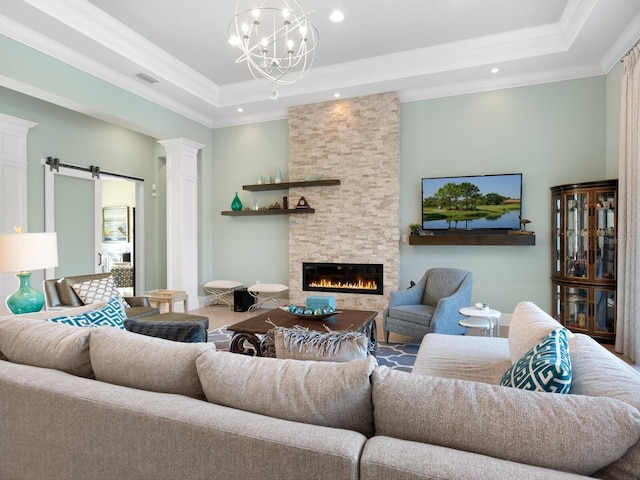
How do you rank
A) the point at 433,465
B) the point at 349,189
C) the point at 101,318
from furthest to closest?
the point at 349,189, the point at 101,318, the point at 433,465

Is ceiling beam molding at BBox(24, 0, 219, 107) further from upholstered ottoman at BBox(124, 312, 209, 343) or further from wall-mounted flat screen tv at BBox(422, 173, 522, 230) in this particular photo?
wall-mounted flat screen tv at BBox(422, 173, 522, 230)

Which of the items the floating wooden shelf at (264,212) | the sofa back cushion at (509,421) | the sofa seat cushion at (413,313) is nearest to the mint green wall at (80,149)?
the floating wooden shelf at (264,212)

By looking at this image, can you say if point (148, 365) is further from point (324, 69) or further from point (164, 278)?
point (164, 278)

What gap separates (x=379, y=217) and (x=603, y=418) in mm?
4719

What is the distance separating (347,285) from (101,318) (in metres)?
3.79

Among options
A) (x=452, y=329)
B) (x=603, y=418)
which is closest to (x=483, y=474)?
(x=603, y=418)

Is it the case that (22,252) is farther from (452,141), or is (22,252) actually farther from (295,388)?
(452,141)

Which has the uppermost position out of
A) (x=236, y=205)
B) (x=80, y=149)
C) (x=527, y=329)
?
(x=80, y=149)

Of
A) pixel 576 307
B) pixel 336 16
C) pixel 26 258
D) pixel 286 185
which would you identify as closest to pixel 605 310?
pixel 576 307

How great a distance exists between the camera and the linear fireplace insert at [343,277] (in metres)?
5.64

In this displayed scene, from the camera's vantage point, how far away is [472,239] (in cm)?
508

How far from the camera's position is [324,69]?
17.5ft

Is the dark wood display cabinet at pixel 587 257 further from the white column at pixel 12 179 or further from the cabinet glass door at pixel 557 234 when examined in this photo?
the white column at pixel 12 179

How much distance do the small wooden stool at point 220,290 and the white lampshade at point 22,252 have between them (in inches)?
146
